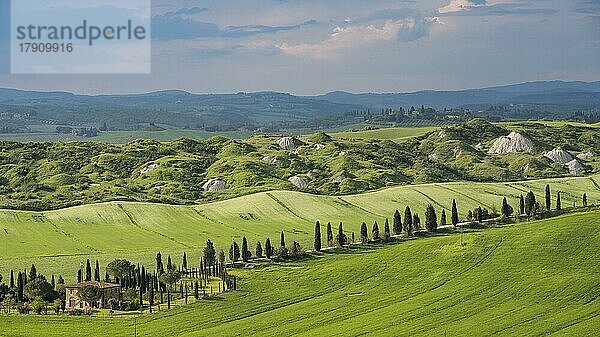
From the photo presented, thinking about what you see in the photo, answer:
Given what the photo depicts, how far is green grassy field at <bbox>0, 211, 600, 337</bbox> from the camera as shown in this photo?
99875mm

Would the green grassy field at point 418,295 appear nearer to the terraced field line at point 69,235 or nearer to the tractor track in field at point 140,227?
the tractor track in field at point 140,227

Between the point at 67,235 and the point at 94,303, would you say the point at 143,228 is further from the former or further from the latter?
the point at 94,303

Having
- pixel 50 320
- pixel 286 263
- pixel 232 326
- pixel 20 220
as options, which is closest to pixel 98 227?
pixel 20 220

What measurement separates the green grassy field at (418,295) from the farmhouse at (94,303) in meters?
5.44

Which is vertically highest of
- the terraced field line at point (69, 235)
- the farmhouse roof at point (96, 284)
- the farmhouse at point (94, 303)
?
the terraced field line at point (69, 235)

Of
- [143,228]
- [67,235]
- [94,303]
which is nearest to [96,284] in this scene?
[94,303]

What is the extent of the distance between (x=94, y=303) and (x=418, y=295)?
42.2 metres

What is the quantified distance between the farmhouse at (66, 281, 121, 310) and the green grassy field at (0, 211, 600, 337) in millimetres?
5443

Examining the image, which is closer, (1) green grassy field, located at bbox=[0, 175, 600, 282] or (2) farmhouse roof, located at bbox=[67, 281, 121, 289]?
(2) farmhouse roof, located at bbox=[67, 281, 121, 289]

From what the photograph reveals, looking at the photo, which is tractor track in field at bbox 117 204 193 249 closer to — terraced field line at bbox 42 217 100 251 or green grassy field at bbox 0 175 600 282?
green grassy field at bbox 0 175 600 282

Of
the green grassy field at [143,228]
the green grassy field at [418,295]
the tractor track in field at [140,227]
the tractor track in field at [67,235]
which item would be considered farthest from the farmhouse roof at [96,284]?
the tractor track in field at [140,227]

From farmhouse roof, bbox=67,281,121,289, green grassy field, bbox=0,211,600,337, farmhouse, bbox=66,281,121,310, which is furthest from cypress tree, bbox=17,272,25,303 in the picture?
green grassy field, bbox=0,211,600,337

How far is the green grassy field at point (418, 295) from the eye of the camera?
328 feet

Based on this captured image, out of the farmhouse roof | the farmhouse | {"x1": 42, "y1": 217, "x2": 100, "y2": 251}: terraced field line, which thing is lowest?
the farmhouse
